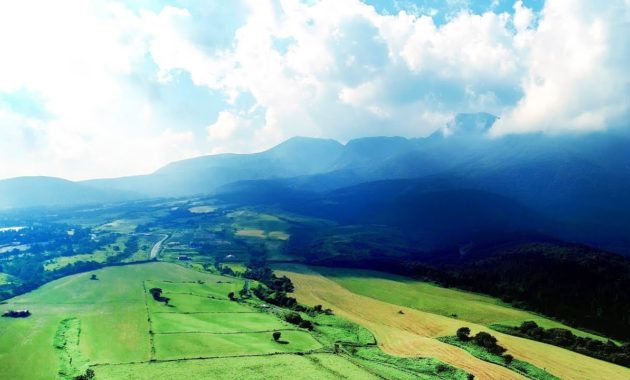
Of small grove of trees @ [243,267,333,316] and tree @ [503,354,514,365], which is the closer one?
tree @ [503,354,514,365]

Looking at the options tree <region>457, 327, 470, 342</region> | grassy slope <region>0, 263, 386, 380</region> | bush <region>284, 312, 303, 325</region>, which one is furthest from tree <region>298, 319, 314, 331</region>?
tree <region>457, 327, 470, 342</region>

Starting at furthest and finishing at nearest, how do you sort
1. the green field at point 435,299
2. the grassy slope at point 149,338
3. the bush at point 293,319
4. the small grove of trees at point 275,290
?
the small grove of trees at point 275,290
the green field at point 435,299
the bush at point 293,319
the grassy slope at point 149,338

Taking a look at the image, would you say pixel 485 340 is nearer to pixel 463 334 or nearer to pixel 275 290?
pixel 463 334

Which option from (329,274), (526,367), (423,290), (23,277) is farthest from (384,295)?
(23,277)

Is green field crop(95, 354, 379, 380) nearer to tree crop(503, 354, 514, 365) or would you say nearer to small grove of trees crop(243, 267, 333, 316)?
tree crop(503, 354, 514, 365)

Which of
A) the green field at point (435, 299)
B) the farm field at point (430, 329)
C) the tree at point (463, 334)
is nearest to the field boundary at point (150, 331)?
the farm field at point (430, 329)

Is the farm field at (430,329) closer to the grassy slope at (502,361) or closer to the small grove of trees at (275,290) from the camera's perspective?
the grassy slope at (502,361)

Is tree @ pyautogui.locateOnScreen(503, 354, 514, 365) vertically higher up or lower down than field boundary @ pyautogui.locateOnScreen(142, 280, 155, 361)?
lower down

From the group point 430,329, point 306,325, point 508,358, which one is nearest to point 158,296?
point 306,325
